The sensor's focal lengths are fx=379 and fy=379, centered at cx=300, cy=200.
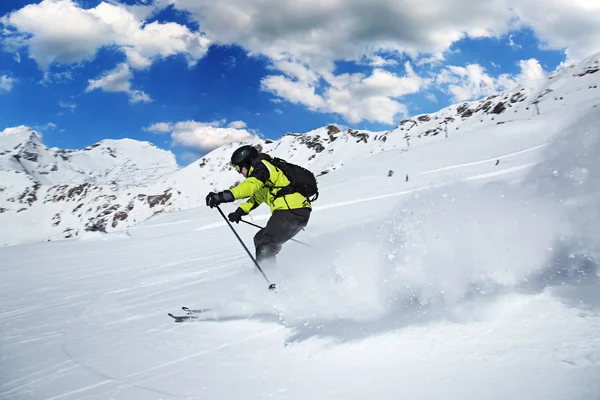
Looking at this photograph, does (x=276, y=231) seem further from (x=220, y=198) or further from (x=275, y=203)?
(x=220, y=198)

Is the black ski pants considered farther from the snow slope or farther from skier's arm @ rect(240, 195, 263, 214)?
skier's arm @ rect(240, 195, 263, 214)

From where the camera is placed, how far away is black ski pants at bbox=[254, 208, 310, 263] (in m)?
5.62

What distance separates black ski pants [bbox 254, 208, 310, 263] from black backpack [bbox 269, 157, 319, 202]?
0.28 meters

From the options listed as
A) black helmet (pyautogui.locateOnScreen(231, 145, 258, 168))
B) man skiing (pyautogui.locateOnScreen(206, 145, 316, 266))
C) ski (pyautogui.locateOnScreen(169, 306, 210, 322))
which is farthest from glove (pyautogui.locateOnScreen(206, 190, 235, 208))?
ski (pyautogui.locateOnScreen(169, 306, 210, 322))

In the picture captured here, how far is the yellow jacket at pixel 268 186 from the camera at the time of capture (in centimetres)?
516

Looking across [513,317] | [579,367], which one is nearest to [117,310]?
[513,317]

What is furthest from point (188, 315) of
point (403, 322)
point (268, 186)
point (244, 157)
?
point (403, 322)

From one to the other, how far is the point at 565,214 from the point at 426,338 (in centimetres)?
212

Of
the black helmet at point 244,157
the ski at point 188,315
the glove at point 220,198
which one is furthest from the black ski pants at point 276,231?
the ski at point 188,315

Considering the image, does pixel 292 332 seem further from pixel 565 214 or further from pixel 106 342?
pixel 565 214

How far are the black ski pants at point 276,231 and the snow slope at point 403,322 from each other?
0.96ft

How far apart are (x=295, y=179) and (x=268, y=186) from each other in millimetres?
421

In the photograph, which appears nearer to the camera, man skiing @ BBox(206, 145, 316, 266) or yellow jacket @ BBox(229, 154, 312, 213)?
yellow jacket @ BBox(229, 154, 312, 213)

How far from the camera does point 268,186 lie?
5621 mm
